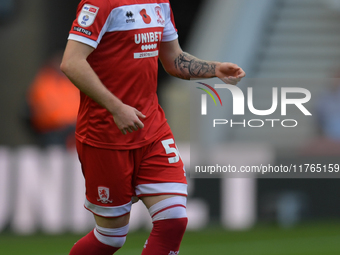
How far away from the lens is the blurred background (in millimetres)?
6805

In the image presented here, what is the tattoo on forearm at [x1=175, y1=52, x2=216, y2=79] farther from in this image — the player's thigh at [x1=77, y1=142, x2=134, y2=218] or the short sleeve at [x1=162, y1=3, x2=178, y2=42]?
the player's thigh at [x1=77, y1=142, x2=134, y2=218]

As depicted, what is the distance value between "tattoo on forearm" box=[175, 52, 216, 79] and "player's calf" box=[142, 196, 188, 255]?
0.81 metres

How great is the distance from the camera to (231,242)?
264 inches

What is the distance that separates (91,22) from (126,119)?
536 millimetres

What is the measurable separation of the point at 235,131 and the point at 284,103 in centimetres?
98

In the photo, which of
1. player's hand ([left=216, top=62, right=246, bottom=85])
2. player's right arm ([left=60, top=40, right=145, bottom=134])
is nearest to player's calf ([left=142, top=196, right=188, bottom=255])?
player's right arm ([left=60, top=40, right=145, bottom=134])

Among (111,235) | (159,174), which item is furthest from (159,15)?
(111,235)

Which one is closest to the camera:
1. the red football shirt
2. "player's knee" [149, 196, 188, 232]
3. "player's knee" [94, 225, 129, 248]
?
the red football shirt

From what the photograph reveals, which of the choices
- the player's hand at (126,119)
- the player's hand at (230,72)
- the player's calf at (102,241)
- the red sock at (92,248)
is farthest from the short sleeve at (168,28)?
the red sock at (92,248)

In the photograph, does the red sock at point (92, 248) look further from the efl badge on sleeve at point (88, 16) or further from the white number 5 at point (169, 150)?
the efl badge on sleeve at point (88, 16)

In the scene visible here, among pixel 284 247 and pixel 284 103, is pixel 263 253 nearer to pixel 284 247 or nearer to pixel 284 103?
→ pixel 284 247

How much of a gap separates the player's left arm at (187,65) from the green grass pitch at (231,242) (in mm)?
2695

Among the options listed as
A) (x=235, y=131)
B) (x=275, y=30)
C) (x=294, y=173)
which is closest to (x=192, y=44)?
(x=275, y=30)

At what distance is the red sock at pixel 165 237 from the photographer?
3424 mm
